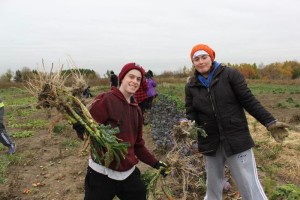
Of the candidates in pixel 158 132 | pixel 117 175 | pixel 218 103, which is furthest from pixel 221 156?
pixel 158 132

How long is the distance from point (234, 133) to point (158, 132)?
13.9 ft

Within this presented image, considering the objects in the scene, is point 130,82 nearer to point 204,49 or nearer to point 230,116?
point 204,49

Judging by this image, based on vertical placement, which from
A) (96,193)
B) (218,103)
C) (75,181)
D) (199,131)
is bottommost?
(75,181)

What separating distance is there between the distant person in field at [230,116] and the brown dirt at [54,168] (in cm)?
151

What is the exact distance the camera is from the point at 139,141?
3256 mm

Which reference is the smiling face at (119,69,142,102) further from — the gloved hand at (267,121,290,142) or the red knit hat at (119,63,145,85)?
the gloved hand at (267,121,290,142)

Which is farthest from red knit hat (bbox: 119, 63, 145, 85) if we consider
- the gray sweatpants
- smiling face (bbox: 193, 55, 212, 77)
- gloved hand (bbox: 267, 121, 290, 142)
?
gloved hand (bbox: 267, 121, 290, 142)

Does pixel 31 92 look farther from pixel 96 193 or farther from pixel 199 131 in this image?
pixel 199 131

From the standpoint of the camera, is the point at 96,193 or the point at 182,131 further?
the point at 182,131

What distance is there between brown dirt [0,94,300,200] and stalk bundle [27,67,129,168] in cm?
122

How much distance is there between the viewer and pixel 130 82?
9.69 feet

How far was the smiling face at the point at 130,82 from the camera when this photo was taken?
295 cm

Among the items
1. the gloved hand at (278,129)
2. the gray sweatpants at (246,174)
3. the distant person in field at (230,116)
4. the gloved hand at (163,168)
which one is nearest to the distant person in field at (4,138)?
the gloved hand at (163,168)

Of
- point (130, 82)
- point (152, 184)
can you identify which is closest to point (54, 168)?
point (152, 184)
